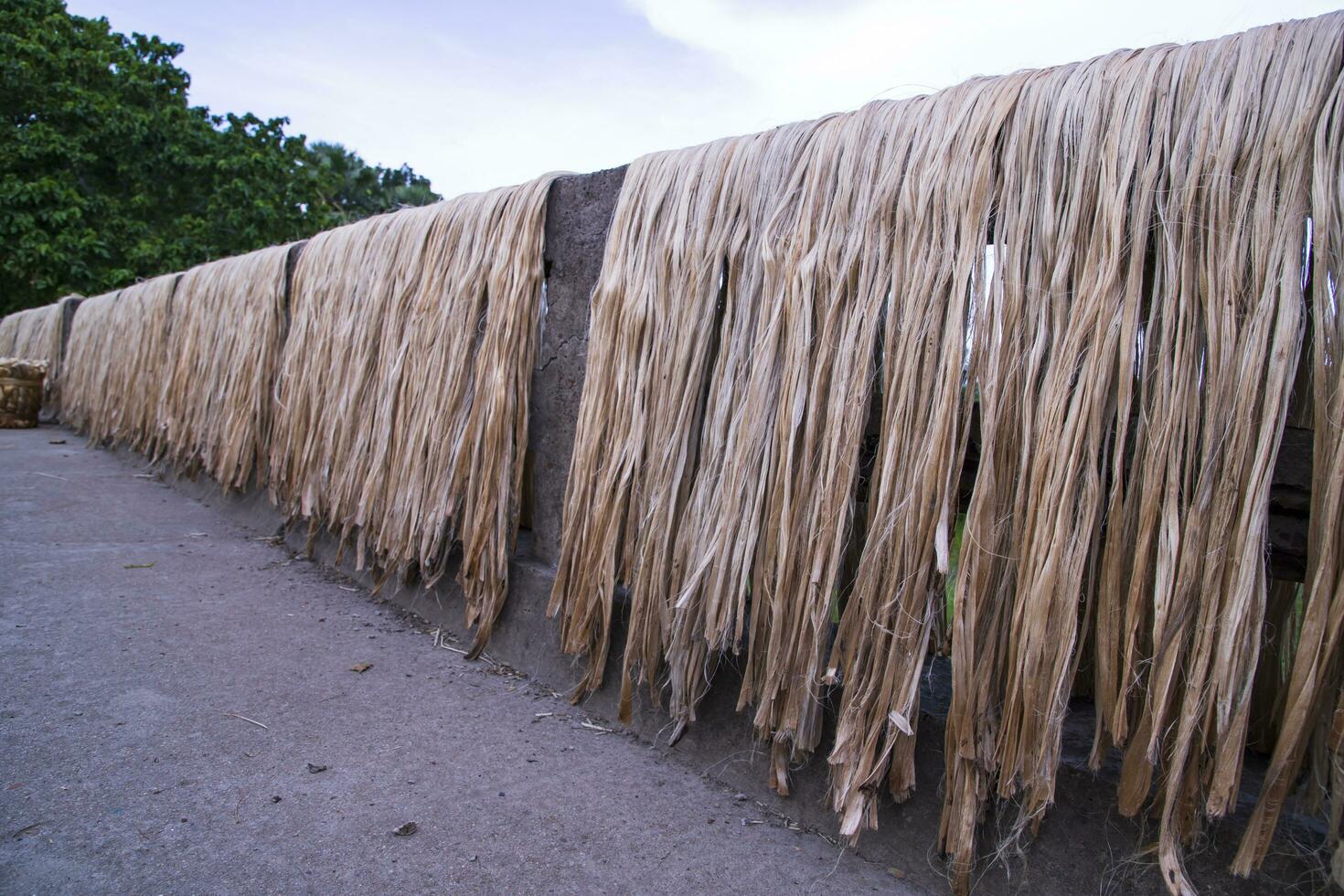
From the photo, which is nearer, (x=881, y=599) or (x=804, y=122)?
(x=881, y=599)

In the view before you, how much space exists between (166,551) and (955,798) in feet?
10.9

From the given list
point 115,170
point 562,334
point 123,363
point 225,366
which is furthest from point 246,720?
point 115,170

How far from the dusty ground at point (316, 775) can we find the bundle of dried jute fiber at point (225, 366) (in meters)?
1.41

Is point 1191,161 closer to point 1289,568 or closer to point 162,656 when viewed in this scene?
point 1289,568

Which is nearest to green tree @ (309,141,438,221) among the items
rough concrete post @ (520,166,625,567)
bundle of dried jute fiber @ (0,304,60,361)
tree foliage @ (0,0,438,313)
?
tree foliage @ (0,0,438,313)

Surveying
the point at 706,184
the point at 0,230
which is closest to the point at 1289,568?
the point at 706,184

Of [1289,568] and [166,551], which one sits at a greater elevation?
[1289,568]

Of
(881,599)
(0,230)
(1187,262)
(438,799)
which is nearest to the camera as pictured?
(1187,262)

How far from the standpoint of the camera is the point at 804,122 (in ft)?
5.66

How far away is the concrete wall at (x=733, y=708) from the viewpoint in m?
1.17

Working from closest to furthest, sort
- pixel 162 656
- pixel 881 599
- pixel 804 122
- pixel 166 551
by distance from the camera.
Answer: pixel 881 599 < pixel 804 122 < pixel 162 656 < pixel 166 551

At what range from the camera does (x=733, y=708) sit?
5.66 feet

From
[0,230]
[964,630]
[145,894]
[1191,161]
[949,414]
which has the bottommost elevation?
[145,894]

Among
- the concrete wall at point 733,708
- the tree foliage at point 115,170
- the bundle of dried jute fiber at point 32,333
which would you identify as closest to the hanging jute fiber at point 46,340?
the bundle of dried jute fiber at point 32,333
